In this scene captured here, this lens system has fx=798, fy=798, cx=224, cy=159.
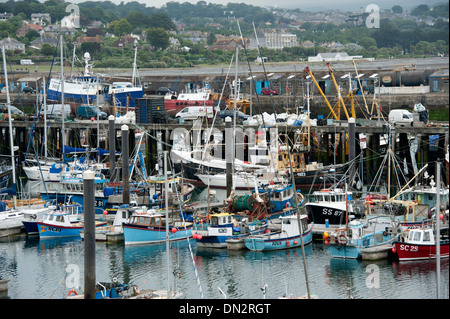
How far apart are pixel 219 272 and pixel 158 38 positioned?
2991 inches

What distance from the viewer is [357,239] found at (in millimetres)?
27766

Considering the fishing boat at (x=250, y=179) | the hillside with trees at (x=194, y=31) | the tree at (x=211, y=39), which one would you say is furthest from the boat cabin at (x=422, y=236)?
the tree at (x=211, y=39)

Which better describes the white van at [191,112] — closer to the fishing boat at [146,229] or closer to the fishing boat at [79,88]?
the fishing boat at [79,88]

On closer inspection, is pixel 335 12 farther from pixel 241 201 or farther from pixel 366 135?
pixel 241 201

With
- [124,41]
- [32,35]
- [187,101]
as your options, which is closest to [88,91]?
[187,101]

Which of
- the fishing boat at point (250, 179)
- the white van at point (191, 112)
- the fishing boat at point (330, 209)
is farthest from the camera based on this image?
the white van at point (191, 112)

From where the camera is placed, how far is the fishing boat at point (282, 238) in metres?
29.1

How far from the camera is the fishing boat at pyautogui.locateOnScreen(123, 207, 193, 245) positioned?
99.6 ft

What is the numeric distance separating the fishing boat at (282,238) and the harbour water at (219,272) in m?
0.28

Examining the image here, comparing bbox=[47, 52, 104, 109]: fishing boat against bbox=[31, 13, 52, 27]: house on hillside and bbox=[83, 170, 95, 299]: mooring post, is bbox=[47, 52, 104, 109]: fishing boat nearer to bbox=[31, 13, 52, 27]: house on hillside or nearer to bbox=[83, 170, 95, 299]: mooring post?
bbox=[31, 13, 52, 27]: house on hillside

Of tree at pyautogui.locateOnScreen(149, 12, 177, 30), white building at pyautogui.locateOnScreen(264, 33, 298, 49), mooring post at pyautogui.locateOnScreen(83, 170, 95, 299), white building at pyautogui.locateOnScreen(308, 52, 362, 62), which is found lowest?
mooring post at pyautogui.locateOnScreen(83, 170, 95, 299)

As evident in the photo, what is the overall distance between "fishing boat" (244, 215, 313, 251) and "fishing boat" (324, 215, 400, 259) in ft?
4.71

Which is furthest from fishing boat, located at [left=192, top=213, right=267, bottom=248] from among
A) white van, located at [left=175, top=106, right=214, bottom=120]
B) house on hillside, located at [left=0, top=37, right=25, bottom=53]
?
house on hillside, located at [left=0, top=37, right=25, bottom=53]

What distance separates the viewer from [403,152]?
4331 centimetres
